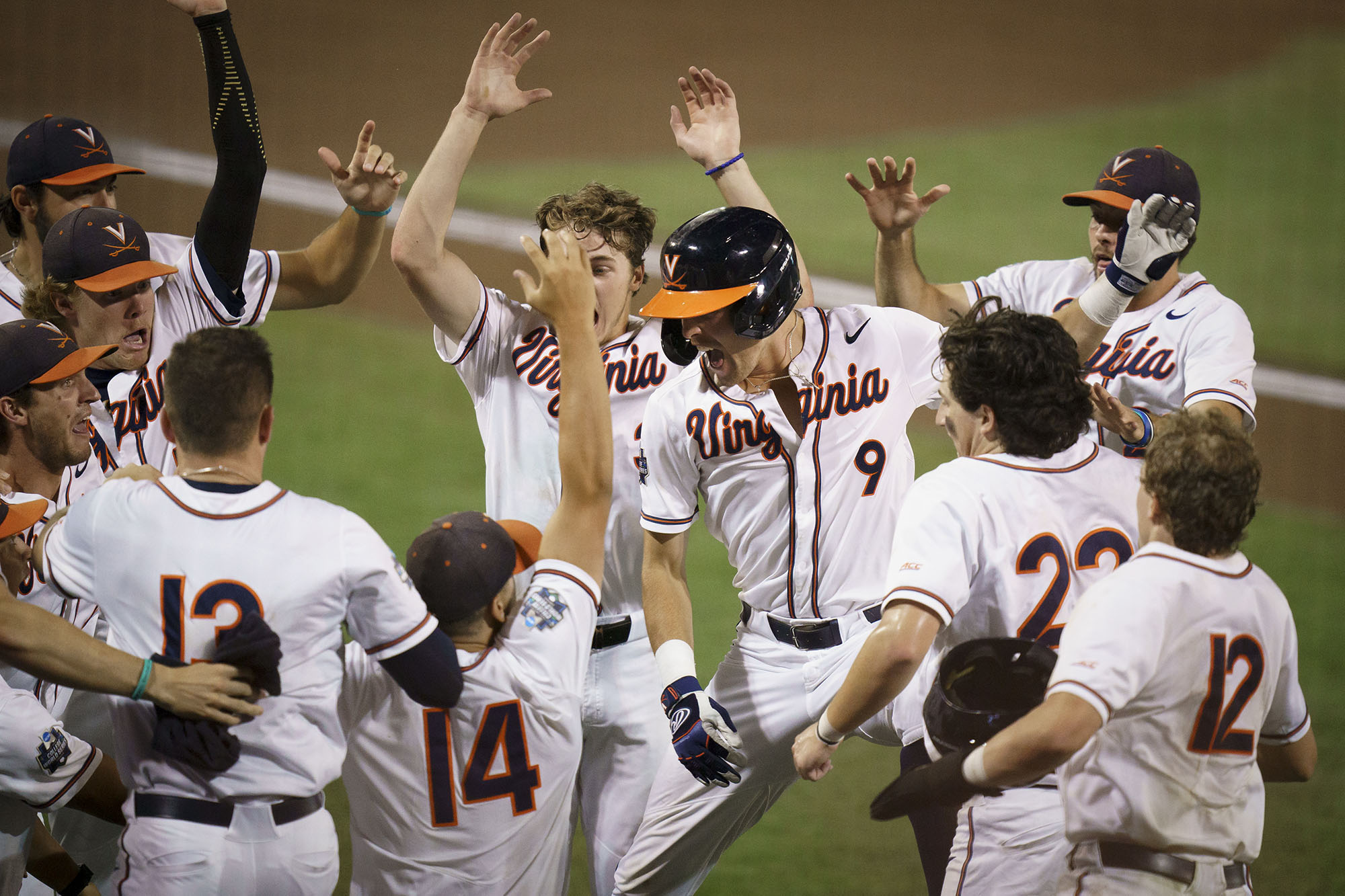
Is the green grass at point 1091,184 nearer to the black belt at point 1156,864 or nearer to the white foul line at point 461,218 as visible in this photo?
the white foul line at point 461,218

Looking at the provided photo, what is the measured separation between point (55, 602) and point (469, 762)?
132cm

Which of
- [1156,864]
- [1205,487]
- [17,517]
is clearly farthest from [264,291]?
[1156,864]

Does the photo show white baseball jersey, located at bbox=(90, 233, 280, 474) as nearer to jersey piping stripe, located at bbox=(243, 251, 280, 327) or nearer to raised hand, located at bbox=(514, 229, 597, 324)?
jersey piping stripe, located at bbox=(243, 251, 280, 327)

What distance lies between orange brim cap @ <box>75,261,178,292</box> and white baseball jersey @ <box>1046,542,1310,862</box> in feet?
9.60

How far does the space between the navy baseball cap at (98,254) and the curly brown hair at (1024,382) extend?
2.52m

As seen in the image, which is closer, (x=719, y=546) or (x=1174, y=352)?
(x=1174, y=352)

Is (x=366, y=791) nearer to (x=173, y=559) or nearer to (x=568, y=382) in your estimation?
(x=173, y=559)

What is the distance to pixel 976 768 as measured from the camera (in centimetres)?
239

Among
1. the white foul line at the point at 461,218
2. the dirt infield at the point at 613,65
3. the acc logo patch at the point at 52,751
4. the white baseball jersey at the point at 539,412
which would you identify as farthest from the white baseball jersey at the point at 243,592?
the dirt infield at the point at 613,65

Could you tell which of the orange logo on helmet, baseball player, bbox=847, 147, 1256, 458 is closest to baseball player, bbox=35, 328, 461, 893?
the orange logo on helmet

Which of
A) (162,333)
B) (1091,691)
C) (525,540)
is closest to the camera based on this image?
(1091,691)

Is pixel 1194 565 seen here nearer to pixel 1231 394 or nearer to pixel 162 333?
pixel 1231 394

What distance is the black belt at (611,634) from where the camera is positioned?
3740mm

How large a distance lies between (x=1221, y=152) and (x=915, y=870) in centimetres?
719
